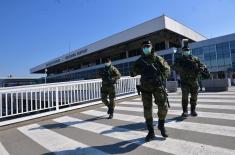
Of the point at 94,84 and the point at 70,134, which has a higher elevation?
the point at 94,84

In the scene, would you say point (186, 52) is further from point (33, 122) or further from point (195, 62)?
point (33, 122)

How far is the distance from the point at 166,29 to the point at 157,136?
1023 inches

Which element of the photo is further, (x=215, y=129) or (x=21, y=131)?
(x=21, y=131)

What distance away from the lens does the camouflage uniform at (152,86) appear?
12.6 ft

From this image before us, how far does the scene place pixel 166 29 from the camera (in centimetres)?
2823

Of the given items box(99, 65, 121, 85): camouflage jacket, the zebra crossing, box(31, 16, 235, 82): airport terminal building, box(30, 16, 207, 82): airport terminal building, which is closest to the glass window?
box(31, 16, 235, 82): airport terminal building

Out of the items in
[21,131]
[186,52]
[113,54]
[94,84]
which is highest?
[113,54]

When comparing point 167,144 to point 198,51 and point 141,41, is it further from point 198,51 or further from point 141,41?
point 141,41

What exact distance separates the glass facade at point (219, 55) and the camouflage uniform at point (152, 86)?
95.1 feet

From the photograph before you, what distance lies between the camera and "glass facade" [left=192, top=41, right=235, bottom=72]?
29.2 metres

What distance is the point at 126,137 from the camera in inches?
161

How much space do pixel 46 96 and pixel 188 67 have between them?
16.5ft

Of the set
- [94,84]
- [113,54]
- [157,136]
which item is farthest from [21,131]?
[113,54]

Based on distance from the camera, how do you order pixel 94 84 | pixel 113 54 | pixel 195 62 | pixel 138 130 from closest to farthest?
1. pixel 138 130
2. pixel 195 62
3. pixel 94 84
4. pixel 113 54
